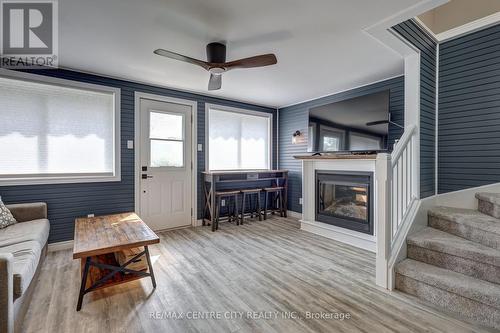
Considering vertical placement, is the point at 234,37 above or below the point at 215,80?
above

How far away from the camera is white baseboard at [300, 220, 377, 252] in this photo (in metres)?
3.37

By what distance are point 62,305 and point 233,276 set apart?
1.53 meters

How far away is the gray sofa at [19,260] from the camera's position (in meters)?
1.48

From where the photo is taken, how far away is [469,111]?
274 cm

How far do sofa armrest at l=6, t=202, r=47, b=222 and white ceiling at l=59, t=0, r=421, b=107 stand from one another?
1.88 m

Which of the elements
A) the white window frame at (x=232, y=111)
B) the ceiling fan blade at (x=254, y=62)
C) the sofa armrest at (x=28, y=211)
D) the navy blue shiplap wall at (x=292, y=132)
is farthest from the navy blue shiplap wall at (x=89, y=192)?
the navy blue shiplap wall at (x=292, y=132)

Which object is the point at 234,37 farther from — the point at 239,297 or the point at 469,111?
the point at 469,111

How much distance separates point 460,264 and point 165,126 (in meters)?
4.30

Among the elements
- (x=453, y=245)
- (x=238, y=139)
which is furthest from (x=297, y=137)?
(x=453, y=245)

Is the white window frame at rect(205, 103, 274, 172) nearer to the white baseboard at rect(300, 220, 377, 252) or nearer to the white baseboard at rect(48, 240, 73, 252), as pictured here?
the white baseboard at rect(300, 220, 377, 252)

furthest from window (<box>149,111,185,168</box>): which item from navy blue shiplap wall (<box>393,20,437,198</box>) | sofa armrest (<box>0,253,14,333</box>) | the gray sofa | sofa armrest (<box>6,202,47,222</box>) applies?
navy blue shiplap wall (<box>393,20,437,198</box>)

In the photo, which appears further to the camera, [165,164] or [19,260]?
[165,164]

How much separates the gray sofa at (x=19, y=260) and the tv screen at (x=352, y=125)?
3.94 meters

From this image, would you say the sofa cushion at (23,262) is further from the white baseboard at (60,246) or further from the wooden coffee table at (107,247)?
the white baseboard at (60,246)
